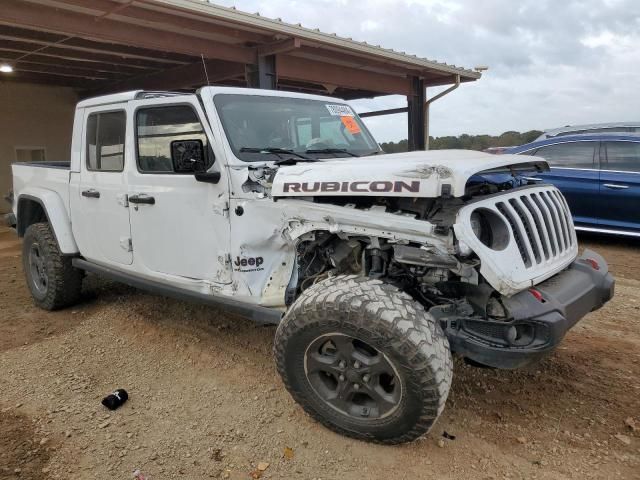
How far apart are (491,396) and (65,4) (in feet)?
21.6

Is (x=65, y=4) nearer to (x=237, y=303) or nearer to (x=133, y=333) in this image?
(x=133, y=333)

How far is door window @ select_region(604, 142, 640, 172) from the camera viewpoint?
272 inches

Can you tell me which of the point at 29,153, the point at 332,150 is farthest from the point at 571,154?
the point at 29,153

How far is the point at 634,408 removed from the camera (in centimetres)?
296

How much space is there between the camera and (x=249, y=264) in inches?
125

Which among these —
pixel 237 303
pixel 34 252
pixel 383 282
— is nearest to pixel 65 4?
pixel 34 252

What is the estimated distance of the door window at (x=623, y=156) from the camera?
692 centimetres

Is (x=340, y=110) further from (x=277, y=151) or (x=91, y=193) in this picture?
(x=91, y=193)

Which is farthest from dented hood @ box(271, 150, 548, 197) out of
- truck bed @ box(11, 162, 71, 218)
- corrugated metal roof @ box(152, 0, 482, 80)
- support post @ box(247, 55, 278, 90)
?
support post @ box(247, 55, 278, 90)

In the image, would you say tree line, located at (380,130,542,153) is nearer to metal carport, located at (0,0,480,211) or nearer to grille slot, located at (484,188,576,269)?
metal carport, located at (0,0,480,211)

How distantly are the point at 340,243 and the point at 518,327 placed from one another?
3.54 ft

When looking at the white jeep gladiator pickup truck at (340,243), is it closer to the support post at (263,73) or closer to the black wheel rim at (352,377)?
the black wheel rim at (352,377)

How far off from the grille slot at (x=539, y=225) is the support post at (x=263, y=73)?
20.8ft

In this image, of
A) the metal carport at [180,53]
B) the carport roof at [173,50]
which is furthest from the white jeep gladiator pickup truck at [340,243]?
the metal carport at [180,53]
